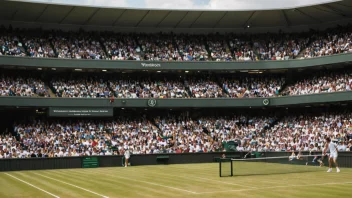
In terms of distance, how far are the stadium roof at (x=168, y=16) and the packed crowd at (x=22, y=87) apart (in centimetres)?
749

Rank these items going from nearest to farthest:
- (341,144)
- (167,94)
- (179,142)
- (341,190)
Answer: (341,190) < (341,144) < (179,142) < (167,94)

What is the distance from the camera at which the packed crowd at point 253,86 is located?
56.8 meters

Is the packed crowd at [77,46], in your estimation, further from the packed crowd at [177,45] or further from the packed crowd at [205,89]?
the packed crowd at [205,89]

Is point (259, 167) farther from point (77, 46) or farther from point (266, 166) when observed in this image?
point (77, 46)

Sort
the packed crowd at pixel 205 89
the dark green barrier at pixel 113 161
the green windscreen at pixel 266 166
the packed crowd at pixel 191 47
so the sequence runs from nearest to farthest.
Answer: the green windscreen at pixel 266 166 → the dark green barrier at pixel 113 161 → the packed crowd at pixel 205 89 → the packed crowd at pixel 191 47

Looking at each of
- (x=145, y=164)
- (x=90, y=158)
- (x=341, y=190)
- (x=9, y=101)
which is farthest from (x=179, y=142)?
(x=341, y=190)

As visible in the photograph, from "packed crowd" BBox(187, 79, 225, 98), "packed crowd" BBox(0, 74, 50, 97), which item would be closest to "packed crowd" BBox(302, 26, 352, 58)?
"packed crowd" BBox(187, 79, 225, 98)

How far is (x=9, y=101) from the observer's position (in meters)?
49.0

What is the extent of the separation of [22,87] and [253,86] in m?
27.0

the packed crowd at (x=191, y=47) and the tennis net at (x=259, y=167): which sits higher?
the packed crowd at (x=191, y=47)

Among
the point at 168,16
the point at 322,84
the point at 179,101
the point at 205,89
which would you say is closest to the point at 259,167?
the point at 179,101

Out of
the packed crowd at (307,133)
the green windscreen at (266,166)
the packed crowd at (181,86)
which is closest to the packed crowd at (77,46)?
the packed crowd at (181,86)

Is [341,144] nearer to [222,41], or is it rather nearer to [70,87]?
[222,41]

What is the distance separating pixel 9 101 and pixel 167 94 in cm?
1760
